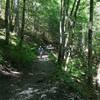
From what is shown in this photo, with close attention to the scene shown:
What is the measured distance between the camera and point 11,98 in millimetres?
12688

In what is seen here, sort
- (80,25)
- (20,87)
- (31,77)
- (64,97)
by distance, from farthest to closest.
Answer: (80,25), (31,77), (20,87), (64,97)

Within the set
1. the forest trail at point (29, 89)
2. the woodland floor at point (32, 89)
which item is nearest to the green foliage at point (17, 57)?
the forest trail at point (29, 89)

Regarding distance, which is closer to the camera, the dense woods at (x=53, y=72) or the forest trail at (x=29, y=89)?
the forest trail at (x=29, y=89)

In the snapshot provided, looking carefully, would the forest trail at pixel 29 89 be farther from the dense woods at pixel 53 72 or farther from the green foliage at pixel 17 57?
the green foliage at pixel 17 57

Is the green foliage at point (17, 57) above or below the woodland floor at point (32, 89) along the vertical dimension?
above

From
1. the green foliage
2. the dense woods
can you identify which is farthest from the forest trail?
the green foliage

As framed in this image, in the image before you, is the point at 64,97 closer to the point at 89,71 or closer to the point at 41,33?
the point at 89,71

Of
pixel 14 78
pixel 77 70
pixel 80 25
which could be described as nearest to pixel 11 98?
pixel 14 78

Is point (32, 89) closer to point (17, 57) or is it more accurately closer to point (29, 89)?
point (29, 89)

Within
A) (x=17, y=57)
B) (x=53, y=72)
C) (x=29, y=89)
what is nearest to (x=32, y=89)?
(x=29, y=89)

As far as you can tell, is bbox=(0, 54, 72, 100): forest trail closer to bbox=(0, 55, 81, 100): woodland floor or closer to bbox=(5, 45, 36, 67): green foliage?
bbox=(0, 55, 81, 100): woodland floor

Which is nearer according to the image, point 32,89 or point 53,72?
point 32,89

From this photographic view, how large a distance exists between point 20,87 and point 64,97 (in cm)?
338

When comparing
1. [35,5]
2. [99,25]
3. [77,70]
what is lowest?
[77,70]
